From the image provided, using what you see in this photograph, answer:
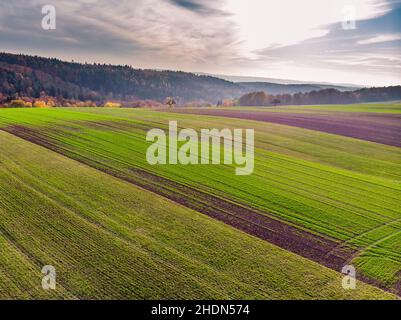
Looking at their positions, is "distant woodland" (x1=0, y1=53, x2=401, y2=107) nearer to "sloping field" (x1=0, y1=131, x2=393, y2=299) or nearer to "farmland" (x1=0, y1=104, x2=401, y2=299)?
"farmland" (x1=0, y1=104, x2=401, y2=299)

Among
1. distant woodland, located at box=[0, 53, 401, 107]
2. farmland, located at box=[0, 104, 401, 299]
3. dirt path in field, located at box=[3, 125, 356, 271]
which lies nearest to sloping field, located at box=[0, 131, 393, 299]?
farmland, located at box=[0, 104, 401, 299]

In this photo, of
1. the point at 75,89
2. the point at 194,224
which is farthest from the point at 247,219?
the point at 75,89

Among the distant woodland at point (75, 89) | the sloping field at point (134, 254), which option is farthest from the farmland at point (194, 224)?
the distant woodland at point (75, 89)

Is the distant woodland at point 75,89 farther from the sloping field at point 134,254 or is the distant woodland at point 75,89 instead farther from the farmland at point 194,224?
the sloping field at point 134,254

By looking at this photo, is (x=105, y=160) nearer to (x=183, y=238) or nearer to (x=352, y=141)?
(x=183, y=238)
